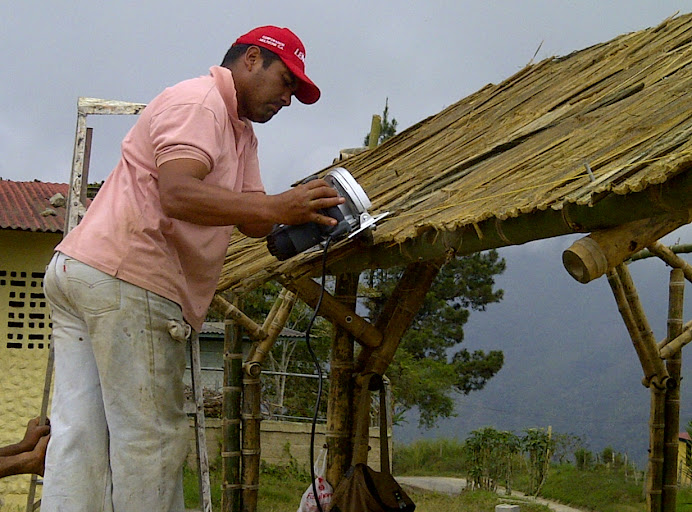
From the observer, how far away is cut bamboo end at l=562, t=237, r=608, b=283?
279cm

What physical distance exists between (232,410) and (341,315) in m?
2.02

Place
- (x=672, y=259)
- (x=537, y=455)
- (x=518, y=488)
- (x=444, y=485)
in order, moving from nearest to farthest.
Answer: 1. (x=672, y=259)
2. (x=537, y=455)
3. (x=518, y=488)
4. (x=444, y=485)

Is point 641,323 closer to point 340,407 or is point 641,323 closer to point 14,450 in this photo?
point 340,407

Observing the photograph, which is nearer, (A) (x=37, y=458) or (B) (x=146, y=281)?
(B) (x=146, y=281)

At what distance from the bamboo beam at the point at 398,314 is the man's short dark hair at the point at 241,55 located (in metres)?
2.10

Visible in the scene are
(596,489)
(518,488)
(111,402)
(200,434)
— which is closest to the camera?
(111,402)

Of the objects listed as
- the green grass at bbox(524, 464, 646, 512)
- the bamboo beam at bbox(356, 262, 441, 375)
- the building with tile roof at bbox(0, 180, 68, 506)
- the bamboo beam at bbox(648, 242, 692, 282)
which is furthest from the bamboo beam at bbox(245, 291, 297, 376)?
the green grass at bbox(524, 464, 646, 512)

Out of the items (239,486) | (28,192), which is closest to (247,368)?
(239,486)

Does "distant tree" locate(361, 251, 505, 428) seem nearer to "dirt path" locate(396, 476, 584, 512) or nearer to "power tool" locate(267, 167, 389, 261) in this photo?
"dirt path" locate(396, 476, 584, 512)

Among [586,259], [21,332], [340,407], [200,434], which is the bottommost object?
[200,434]

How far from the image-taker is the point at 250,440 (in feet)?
20.7

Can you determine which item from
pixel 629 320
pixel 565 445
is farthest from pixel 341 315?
pixel 565 445

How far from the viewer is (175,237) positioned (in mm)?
2668

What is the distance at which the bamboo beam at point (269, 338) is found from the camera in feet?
20.6
